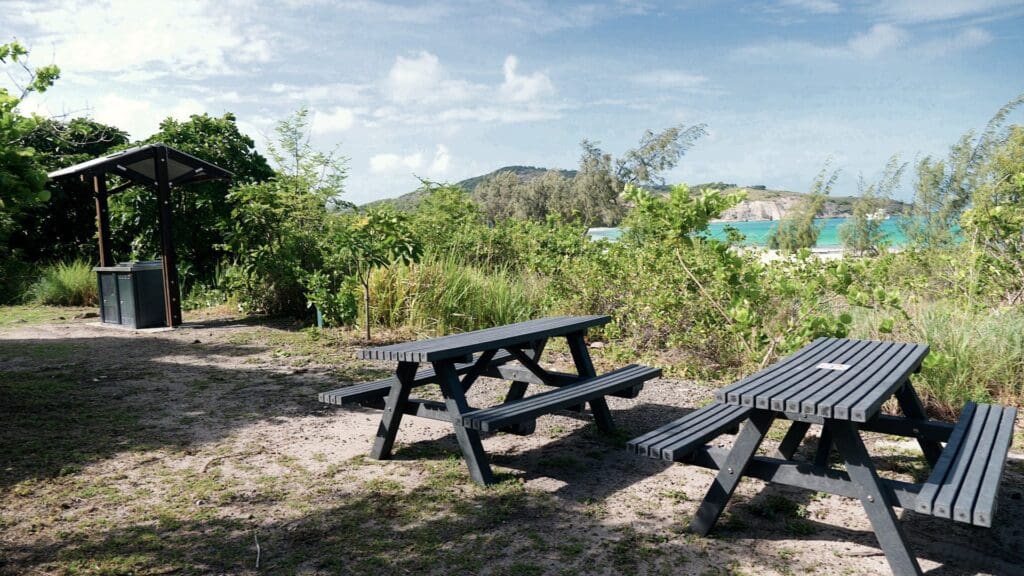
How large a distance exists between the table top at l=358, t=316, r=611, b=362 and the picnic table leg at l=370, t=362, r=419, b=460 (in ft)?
0.51

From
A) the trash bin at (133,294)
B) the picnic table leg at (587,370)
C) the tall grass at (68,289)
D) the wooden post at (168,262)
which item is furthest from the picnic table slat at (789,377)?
the tall grass at (68,289)

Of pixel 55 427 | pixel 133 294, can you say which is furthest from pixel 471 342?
pixel 133 294

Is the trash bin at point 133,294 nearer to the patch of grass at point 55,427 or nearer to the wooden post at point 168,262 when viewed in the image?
the wooden post at point 168,262

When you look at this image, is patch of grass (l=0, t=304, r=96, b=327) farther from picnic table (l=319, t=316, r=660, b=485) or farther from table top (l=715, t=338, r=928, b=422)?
table top (l=715, t=338, r=928, b=422)

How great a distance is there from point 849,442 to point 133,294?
31.6 ft

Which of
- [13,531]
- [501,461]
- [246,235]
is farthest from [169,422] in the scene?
[246,235]

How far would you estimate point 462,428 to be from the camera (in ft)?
12.5

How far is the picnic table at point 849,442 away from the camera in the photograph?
8.53 feet

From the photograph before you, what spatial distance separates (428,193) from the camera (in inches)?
455

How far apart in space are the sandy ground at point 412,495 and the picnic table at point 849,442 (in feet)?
0.96

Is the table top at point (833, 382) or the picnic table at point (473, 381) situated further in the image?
the picnic table at point (473, 381)

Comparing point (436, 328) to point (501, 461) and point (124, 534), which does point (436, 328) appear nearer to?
point (501, 461)

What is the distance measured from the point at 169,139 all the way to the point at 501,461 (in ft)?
36.7

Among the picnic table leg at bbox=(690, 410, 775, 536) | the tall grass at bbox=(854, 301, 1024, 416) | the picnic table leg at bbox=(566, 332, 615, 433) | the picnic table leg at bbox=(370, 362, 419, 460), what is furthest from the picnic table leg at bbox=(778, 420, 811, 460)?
the picnic table leg at bbox=(370, 362, 419, 460)
